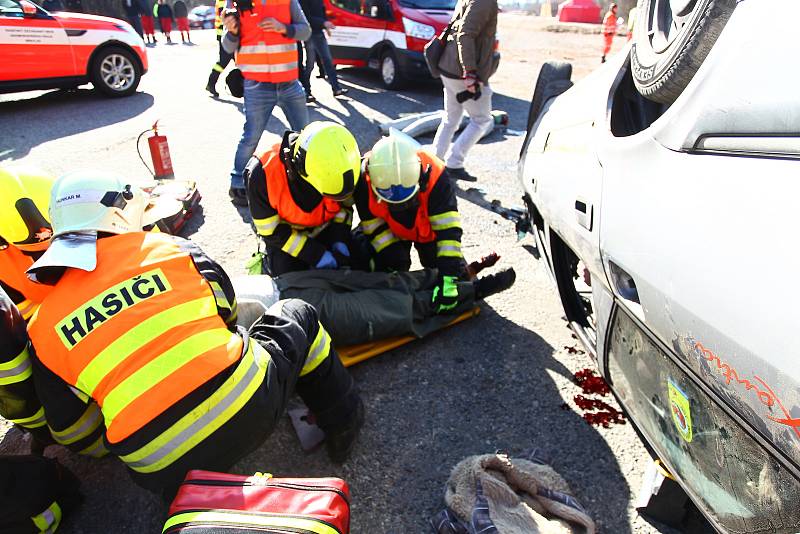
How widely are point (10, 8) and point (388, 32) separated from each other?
16.0ft

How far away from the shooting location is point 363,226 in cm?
334

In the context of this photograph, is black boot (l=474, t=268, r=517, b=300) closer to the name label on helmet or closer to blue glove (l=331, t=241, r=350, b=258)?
blue glove (l=331, t=241, r=350, b=258)

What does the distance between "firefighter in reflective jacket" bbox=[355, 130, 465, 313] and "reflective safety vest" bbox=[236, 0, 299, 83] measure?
1857mm

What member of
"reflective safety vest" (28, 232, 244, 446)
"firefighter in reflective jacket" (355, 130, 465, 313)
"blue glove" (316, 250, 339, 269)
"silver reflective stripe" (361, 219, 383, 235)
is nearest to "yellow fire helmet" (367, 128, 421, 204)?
"firefighter in reflective jacket" (355, 130, 465, 313)

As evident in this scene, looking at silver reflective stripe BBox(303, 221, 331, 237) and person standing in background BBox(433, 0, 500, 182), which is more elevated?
person standing in background BBox(433, 0, 500, 182)

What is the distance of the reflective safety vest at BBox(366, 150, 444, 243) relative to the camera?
305 cm

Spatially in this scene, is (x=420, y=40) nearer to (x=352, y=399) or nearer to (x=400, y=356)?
(x=400, y=356)

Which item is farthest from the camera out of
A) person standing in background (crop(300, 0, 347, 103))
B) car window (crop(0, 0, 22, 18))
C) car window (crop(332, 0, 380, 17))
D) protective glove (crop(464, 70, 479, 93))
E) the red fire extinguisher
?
car window (crop(332, 0, 380, 17))

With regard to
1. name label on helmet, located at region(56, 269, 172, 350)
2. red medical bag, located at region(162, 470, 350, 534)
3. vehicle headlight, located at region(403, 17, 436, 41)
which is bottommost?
red medical bag, located at region(162, 470, 350, 534)

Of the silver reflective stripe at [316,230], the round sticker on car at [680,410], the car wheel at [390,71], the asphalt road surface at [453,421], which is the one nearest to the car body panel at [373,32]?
the car wheel at [390,71]

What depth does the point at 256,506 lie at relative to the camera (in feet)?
4.75

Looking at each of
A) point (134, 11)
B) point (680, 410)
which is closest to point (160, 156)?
point (680, 410)

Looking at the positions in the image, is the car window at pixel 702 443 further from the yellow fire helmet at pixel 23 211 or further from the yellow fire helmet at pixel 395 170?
the yellow fire helmet at pixel 23 211

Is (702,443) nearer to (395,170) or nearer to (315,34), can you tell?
(395,170)
